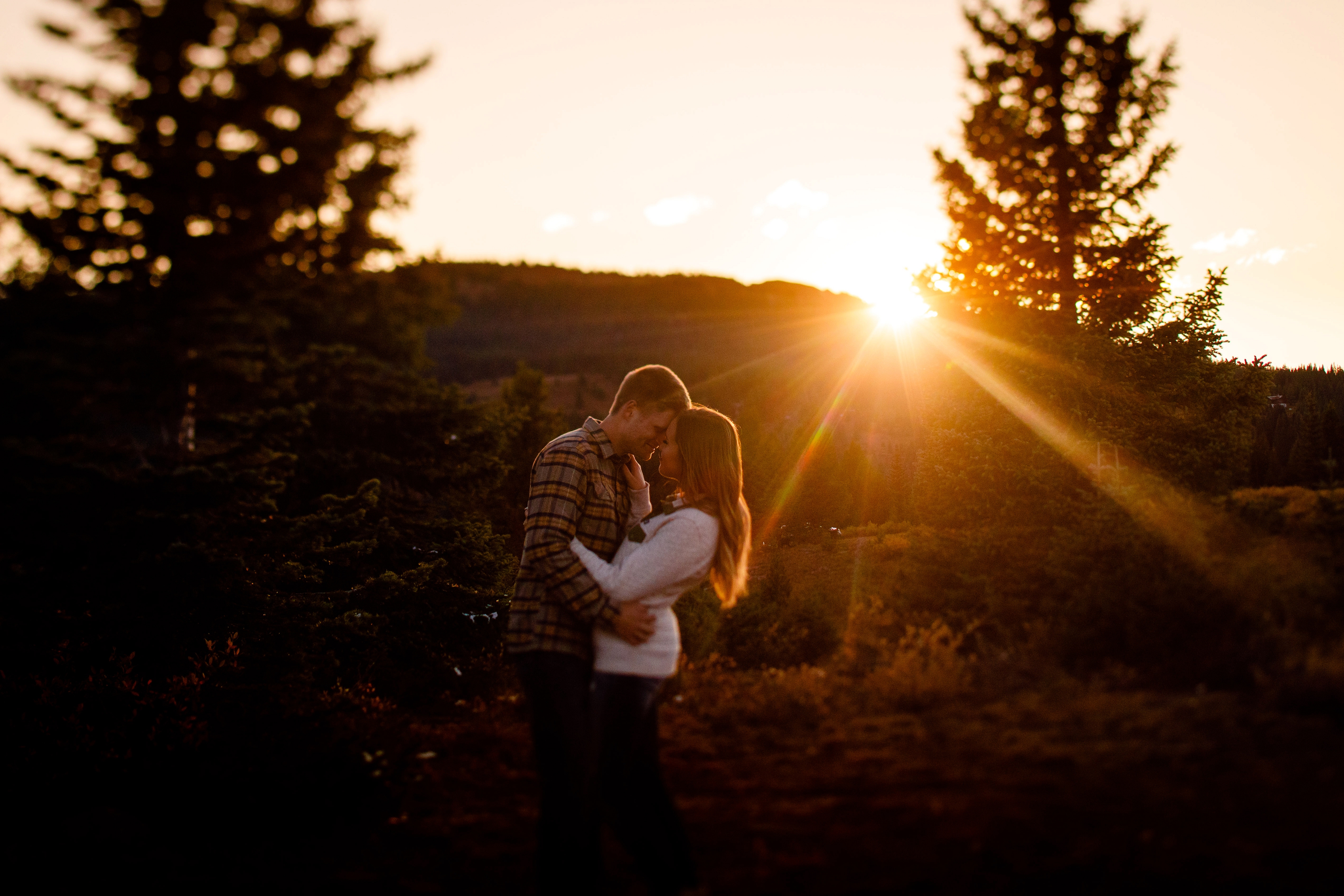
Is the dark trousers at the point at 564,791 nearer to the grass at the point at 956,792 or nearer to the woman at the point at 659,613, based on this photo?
the woman at the point at 659,613

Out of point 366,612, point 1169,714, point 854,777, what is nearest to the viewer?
point 1169,714

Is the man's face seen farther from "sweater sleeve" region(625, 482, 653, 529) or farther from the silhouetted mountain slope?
the silhouetted mountain slope

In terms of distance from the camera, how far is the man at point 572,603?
3.27m

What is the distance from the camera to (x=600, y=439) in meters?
3.94

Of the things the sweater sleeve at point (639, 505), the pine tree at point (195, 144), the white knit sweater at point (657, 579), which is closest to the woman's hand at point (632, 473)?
the sweater sleeve at point (639, 505)

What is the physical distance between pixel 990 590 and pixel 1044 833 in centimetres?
224

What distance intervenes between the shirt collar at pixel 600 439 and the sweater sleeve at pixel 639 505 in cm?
29

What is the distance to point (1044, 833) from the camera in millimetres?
3207

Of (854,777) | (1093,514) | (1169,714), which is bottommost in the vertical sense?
(854,777)

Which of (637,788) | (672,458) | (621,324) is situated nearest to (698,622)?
(672,458)

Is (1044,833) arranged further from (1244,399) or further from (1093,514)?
(1244,399)

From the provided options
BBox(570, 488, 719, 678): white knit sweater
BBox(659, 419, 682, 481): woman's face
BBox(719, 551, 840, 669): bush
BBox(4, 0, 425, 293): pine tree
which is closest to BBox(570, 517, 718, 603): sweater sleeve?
BBox(570, 488, 719, 678): white knit sweater

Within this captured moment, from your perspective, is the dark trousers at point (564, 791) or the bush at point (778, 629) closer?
the dark trousers at point (564, 791)

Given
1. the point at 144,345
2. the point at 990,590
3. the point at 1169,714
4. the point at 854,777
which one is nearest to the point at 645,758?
the point at 854,777
